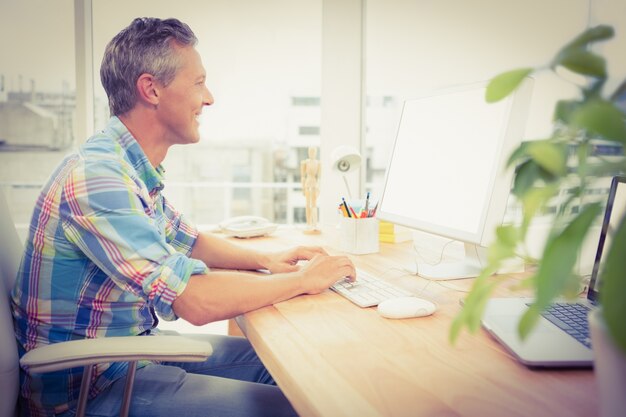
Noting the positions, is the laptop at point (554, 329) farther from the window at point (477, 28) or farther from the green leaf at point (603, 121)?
the window at point (477, 28)

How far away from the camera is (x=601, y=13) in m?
2.40

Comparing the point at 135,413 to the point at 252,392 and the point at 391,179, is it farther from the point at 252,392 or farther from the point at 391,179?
the point at 391,179

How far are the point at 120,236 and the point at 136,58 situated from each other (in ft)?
1.77

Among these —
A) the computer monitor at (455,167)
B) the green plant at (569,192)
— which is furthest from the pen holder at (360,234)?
the green plant at (569,192)

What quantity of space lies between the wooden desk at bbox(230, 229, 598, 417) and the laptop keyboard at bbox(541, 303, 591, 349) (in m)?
0.10

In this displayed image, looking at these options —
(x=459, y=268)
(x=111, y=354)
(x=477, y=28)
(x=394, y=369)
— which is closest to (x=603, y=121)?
(x=394, y=369)

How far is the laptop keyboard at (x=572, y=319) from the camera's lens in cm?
82

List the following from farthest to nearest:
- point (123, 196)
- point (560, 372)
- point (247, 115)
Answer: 1. point (247, 115)
2. point (123, 196)
3. point (560, 372)

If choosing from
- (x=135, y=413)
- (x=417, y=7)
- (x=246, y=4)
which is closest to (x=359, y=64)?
(x=417, y=7)

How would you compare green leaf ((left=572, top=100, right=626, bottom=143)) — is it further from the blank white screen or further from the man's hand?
the man's hand

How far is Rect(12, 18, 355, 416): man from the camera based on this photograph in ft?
3.28

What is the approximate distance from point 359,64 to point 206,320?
1748 millimetres

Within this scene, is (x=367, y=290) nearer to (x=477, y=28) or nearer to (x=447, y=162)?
(x=447, y=162)

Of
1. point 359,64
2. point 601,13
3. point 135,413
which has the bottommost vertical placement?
point 135,413
